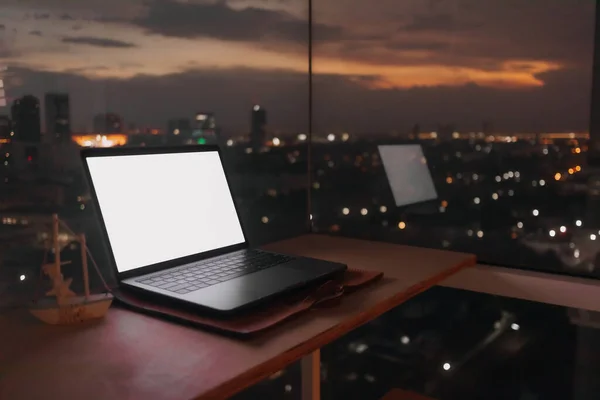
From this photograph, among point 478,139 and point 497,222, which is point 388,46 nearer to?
point 478,139

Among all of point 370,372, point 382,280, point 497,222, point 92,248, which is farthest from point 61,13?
point 370,372

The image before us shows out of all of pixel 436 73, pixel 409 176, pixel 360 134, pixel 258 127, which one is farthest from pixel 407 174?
pixel 258 127

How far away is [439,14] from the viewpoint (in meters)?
1.54

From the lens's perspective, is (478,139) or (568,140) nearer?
(568,140)

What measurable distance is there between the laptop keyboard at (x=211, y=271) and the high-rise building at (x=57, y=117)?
0.37m

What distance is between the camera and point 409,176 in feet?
5.46

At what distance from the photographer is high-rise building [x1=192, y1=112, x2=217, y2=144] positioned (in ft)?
4.75

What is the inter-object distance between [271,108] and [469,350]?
0.95 m

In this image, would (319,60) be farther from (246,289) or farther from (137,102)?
(246,289)

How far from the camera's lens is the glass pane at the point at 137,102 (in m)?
1.09

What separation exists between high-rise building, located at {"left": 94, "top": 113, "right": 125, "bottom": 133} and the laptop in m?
0.14

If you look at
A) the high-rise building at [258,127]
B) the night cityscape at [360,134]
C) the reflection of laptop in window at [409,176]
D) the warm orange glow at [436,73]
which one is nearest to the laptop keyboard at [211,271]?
the night cityscape at [360,134]

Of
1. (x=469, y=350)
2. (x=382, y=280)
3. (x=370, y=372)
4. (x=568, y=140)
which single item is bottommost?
(x=370, y=372)

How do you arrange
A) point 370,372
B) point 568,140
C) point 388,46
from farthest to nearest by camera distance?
point 370,372 → point 388,46 → point 568,140
